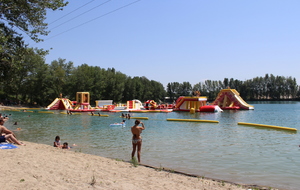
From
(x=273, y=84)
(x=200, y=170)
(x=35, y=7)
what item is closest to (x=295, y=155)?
(x=200, y=170)

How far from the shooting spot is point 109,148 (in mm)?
14719

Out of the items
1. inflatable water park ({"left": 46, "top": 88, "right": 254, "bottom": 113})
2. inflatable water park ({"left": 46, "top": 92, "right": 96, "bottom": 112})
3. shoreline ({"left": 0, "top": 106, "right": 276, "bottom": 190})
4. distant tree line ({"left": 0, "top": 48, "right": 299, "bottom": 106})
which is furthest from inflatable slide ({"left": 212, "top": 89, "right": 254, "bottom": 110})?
shoreline ({"left": 0, "top": 106, "right": 276, "bottom": 190})

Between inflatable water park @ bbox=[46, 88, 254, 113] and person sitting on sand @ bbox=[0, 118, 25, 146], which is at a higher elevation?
inflatable water park @ bbox=[46, 88, 254, 113]

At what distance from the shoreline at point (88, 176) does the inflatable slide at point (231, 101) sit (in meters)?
48.0

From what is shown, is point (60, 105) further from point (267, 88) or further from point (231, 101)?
point (267, 88)

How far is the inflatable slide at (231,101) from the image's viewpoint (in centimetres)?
5450

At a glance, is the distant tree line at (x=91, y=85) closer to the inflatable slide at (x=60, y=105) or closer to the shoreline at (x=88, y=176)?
the inflatable slide at (x=60, y=105)

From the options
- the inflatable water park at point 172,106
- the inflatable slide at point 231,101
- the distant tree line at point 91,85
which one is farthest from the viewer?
the distant tree line at point 91,85

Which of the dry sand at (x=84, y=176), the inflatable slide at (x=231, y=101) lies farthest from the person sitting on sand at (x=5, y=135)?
the inflatable slide at (x=231, y=101)

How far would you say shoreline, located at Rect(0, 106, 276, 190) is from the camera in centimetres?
670

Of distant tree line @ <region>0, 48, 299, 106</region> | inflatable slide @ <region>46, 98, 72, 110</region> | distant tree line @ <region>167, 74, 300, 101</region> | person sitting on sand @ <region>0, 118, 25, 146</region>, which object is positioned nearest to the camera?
person sitting on sand @ <region>0, 118, 25, 146</region>

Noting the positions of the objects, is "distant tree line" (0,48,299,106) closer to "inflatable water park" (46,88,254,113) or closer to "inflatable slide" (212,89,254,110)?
"inflatable water park" (46,88,254,113)

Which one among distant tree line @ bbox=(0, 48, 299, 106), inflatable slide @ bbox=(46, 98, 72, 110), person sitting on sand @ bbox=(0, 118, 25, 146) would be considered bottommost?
person sitting on sand @ bbox=(0, 118, 25, 146)

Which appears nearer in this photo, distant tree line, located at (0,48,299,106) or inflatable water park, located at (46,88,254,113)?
inflatable water park, located at (46,88,254,113)
